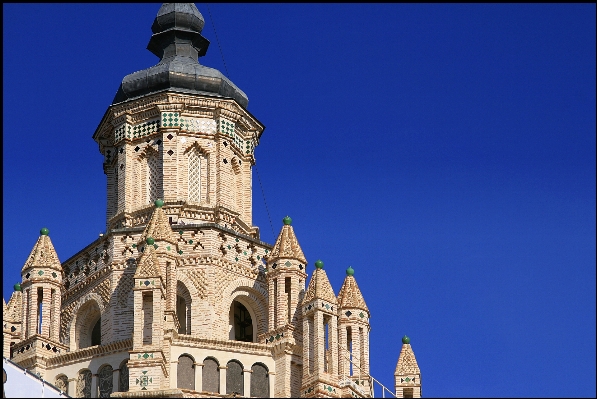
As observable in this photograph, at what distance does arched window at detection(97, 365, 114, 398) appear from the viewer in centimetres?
5050

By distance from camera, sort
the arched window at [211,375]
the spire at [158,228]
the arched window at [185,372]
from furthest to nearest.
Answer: the spire at [158,228] → the arched window at [211,375] → the arched window at [185,372]

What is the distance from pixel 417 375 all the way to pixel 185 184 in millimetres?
8591

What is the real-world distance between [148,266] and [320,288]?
15.3ft

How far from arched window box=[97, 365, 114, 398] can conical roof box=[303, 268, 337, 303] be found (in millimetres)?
5552

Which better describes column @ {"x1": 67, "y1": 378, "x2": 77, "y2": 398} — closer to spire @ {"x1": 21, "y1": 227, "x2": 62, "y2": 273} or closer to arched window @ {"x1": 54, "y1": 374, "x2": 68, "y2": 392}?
arched window @ {"x1": 54, "y1": 374, "x2": 68, "y2": 392}

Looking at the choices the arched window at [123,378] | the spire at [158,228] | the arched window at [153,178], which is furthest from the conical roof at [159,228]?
the arched window at [123,378]

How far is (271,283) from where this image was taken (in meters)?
52.7

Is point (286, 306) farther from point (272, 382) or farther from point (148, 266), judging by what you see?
point (148, 266)

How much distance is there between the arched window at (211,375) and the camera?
50.3 m

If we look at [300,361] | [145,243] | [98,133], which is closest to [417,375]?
[300,361]

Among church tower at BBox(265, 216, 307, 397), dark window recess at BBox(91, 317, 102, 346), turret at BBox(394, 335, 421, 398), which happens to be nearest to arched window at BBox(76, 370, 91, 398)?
dark window recess at BBox(91, 317, 102, 346)

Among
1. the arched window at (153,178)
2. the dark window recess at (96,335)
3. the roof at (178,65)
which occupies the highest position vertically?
the roof at (178,65)

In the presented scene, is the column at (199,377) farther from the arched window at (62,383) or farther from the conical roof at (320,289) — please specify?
the arched window at (62,383)

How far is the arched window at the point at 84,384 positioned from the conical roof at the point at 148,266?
10.8 feet
